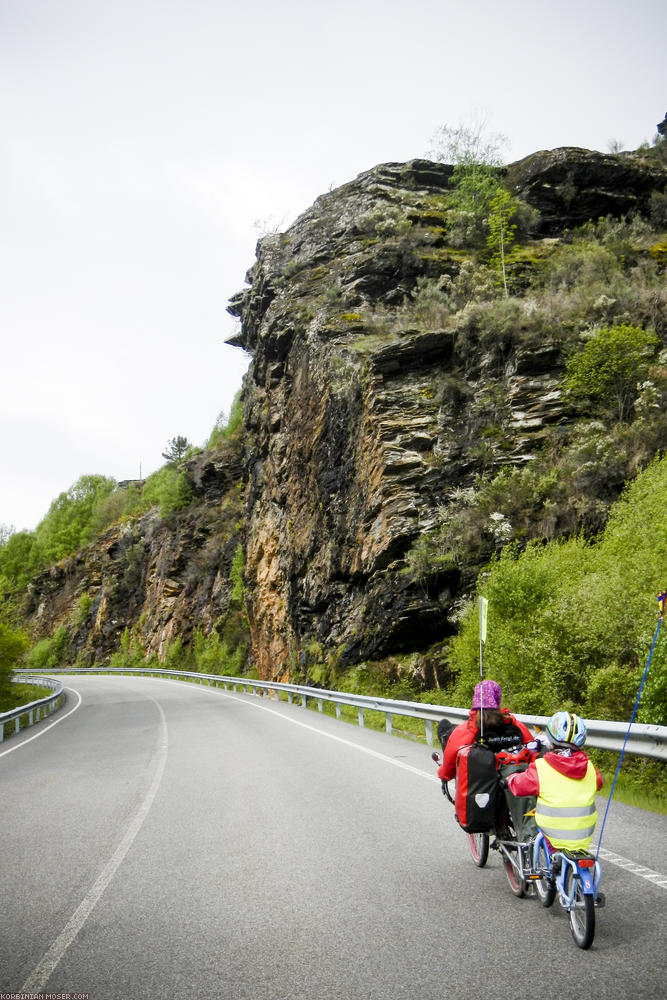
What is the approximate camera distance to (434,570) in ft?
76.3

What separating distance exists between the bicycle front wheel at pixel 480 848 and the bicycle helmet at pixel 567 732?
158 centimetres

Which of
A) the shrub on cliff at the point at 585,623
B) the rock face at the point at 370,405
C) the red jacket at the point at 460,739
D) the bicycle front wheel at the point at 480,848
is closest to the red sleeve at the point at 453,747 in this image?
the red jacket at the point at 460,739

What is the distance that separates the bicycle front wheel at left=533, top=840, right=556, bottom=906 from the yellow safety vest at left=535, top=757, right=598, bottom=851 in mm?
277

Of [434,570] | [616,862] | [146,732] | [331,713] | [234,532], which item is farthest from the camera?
[234,532]

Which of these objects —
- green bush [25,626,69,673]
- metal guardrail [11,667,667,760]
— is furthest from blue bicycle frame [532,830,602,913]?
green bush [25,626,69,673]

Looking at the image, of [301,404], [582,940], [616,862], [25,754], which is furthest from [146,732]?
[301,404]

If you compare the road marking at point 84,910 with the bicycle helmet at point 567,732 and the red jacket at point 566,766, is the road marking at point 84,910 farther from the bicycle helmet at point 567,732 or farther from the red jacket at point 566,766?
the bicycle helmet at point 567,732

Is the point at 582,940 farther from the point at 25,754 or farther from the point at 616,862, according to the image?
the point at 25,754

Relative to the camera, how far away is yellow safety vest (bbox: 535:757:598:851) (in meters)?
3.79

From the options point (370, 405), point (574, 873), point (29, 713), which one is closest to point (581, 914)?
point (574, 873)

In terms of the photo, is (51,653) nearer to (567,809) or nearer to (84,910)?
(84,910)

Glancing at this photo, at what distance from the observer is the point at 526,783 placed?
429 cm

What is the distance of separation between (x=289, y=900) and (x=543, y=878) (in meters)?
1.77

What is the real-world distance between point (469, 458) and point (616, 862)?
21.7m
